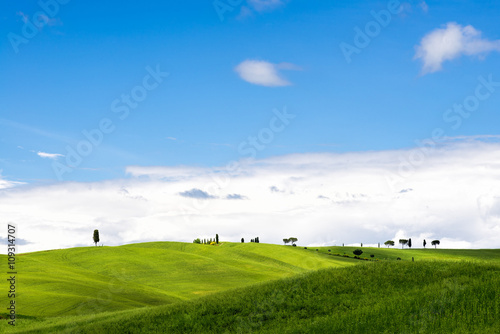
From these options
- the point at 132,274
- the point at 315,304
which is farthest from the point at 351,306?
the point at 132,274

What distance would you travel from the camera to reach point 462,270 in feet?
98.5

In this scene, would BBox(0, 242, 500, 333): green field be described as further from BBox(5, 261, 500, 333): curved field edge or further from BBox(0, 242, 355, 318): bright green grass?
BBox(0, 242, 355, 318): bright green grass

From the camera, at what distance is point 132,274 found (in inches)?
3199

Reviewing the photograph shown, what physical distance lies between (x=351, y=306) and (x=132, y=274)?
203 ft

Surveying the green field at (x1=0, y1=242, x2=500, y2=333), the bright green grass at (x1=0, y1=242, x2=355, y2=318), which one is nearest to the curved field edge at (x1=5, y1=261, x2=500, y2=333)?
the green field at (x1=0, y1=242, x2=500, y2=333)

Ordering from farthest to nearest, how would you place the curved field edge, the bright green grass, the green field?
the bright green grass < the green field < the curved field edge

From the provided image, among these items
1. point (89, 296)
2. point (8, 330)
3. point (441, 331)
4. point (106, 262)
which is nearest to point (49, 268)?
point (106, 262)

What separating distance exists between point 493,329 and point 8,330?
33.3 m

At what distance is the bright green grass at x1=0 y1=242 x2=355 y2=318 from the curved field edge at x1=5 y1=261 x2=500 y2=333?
35.6ft

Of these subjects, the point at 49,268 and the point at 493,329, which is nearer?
the point at 493,329

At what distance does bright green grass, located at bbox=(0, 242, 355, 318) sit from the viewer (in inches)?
1836

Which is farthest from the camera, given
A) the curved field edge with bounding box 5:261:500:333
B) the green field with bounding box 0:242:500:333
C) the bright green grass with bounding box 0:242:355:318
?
the bright green grass with bounding box 0:242:355:318

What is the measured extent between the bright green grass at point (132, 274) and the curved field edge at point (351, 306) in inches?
427

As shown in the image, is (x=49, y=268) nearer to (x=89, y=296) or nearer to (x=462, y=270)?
(x=89, y=296)
